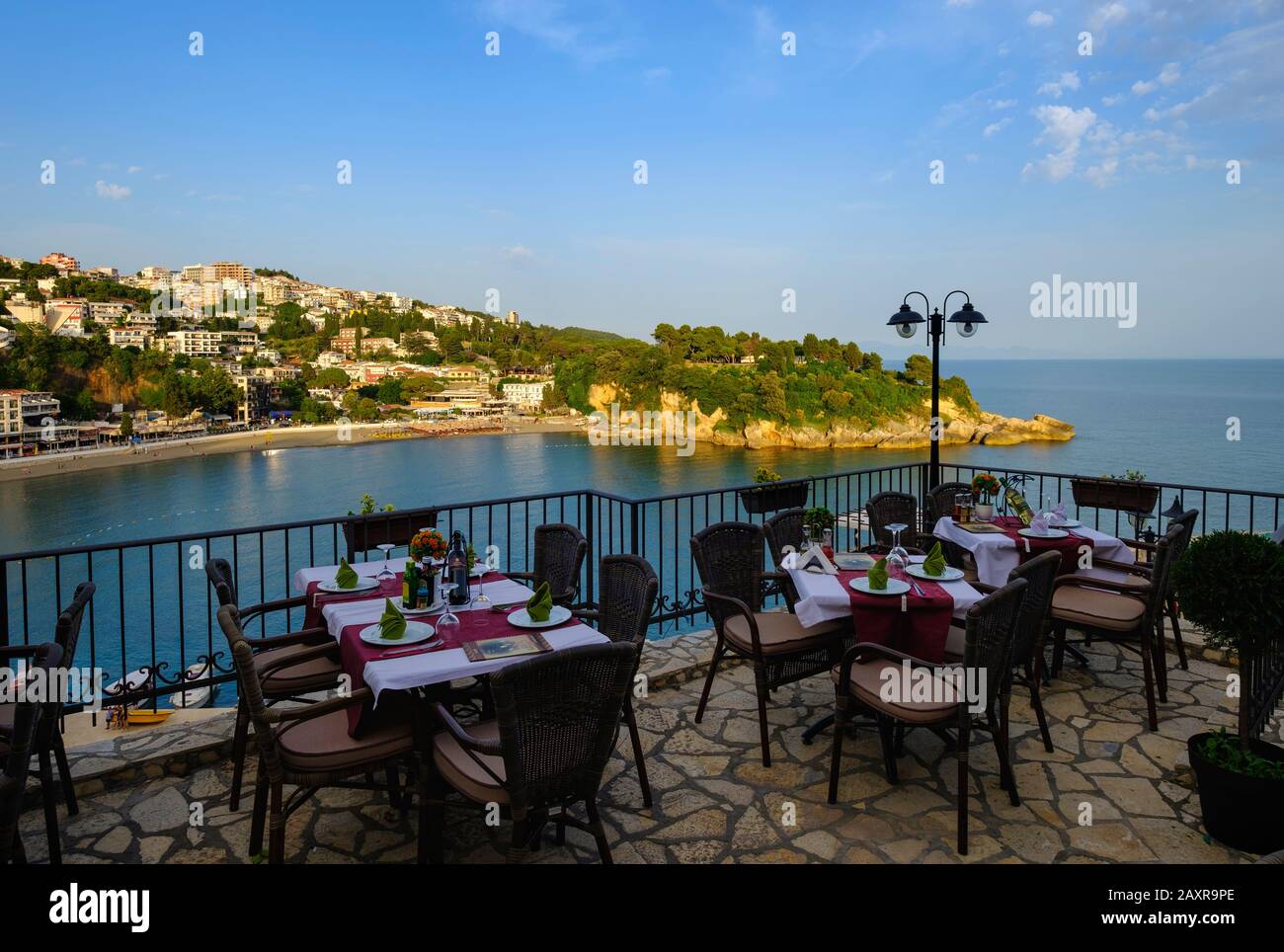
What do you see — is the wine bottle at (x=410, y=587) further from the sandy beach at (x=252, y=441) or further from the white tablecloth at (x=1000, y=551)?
the sandy beach at (x=252, y=441)

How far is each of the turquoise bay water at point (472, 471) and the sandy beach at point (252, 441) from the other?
3117 millimetres

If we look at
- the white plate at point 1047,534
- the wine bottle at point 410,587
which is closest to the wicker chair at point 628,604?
the wine bottle at point 410,587

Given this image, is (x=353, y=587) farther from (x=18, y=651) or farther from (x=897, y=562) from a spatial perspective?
(x=897, y=562)

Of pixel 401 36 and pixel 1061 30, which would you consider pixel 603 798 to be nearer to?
pixel 1061 30

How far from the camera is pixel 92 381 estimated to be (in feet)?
254

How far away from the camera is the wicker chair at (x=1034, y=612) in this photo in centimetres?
314

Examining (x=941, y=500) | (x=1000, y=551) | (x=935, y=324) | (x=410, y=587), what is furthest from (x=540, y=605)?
(x=935, y=324)

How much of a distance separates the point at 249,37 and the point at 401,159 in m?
11.0

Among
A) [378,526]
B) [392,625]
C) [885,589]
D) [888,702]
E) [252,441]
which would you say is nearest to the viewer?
[392,625]

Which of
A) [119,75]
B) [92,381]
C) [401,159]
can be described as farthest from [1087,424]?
[92,381]

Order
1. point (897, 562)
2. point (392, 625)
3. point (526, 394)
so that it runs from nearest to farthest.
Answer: point (392, 625)
point (897, 562)
point (526, 394)

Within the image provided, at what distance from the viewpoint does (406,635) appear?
2.83 meters

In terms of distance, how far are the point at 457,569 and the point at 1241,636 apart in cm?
330
